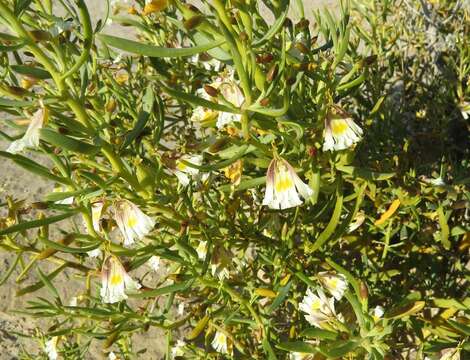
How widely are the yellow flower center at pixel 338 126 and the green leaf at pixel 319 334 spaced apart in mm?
472

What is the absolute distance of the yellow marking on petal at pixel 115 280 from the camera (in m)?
1.26

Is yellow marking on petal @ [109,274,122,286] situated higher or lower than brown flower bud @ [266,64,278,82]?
lower

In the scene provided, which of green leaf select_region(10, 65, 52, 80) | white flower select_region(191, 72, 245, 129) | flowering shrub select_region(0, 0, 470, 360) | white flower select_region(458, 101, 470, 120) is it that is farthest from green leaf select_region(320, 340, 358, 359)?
white flower select_region(458, 101, 470, 120)

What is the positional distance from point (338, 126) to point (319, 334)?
498 millimetres

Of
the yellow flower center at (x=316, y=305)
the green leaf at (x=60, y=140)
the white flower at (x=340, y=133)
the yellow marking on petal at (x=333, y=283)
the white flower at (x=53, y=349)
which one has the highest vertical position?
the white flower at (x=340, y=133)

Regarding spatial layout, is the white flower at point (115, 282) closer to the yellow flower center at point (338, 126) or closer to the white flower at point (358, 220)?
the yellow flower center at point (338, 126)

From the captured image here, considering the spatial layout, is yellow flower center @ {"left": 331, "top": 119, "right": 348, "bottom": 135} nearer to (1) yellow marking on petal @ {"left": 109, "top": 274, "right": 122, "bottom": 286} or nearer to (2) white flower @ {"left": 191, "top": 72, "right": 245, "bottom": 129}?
(2) white flower @ {"left": 191, "top": 72, "right": 245, "bottom": 129}

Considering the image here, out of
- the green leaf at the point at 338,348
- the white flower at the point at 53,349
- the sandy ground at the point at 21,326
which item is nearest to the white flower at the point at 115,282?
the green leaf at the point at 338,348

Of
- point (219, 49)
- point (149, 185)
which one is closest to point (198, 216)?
point (149, 185)

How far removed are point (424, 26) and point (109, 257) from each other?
235cm

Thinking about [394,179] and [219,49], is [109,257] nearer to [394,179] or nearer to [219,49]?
[219,49]

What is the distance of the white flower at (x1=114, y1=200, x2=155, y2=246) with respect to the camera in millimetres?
1188

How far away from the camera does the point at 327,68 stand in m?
1.38

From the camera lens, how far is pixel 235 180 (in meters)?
1.34
